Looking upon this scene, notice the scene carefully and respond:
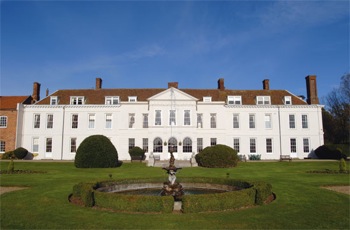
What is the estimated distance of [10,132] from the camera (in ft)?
133

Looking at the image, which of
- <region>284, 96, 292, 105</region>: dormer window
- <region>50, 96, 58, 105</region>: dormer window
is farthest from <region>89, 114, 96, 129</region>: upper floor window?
<region>284, 96, 292, 105</region>: dormer window

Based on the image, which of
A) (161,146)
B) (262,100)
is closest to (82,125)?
(161,146)

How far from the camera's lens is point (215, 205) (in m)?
10.7

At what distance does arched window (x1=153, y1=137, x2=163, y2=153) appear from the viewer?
3884 cm

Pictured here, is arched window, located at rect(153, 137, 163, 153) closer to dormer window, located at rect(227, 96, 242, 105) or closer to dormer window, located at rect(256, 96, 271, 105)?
dormer window, located at rect(227, 96, 242, 105)

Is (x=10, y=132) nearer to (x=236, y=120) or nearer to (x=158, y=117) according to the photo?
(x=158, y=117)

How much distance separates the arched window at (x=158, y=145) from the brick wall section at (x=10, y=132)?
19.7 m

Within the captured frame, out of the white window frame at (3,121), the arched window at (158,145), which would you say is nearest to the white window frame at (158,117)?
the arched window at (158,145)

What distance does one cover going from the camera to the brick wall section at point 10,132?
4034cm

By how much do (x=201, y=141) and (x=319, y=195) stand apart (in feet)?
87.5

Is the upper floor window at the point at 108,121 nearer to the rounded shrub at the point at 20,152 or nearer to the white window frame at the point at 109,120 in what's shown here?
the white window frame at the point at 109,120

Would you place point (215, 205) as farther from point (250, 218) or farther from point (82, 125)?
point (82, 125)

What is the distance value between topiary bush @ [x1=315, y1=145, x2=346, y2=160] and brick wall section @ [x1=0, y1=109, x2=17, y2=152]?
4237cm

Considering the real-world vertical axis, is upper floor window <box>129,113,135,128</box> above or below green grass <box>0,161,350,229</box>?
above
